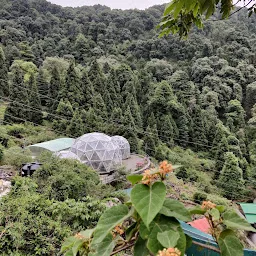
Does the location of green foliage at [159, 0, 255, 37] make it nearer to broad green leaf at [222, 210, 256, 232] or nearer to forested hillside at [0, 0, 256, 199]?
broad green leaf at [222, 210, 256, 232]

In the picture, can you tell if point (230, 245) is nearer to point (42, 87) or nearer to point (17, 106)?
point (17, 106)

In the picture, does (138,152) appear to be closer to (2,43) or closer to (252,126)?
(252,126)

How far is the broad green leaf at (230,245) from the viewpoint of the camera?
2.52 feet

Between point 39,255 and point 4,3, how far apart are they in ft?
174

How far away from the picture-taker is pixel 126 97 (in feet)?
84.0

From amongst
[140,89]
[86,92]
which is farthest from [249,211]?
[140,89]

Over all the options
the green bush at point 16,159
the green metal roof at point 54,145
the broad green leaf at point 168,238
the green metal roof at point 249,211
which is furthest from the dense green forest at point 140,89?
the broad green leaf at point 168,238

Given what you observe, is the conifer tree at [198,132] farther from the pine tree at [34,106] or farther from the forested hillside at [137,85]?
the pine tree at [34,106]

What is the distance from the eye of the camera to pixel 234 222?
0.84m

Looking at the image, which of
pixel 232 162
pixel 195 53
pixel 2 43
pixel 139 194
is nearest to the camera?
pixel 139 194

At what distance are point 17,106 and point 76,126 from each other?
4.61 metres

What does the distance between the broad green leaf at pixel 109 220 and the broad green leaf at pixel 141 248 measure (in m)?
0.08

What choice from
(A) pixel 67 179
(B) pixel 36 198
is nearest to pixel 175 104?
(A) pixel 67 179

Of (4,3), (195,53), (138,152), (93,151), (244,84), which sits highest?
(4,3)
